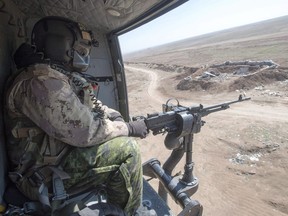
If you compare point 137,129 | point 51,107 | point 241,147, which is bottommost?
point 241,147

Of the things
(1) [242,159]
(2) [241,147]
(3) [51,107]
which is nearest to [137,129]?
(3) [51,107]

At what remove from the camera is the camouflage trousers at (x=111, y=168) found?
90.5 inches

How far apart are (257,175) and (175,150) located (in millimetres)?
2943

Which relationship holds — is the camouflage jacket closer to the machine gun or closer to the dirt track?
the machine gun

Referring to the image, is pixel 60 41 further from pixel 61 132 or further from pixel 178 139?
pixel 178 139

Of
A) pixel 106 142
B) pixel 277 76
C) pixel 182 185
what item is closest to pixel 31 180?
pixel 106 142

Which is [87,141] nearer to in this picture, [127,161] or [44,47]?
[127,161]

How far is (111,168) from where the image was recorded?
2.35 meters

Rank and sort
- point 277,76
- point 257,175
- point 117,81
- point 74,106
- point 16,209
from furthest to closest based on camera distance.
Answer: point 277,76
point 257,175
point 117,81
point 74,106
point 16,209

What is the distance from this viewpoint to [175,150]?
410cm

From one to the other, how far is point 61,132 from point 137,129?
0.84m

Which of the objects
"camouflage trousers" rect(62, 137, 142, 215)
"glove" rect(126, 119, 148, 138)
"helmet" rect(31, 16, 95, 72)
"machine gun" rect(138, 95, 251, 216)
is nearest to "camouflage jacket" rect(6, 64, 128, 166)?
"camouflage trousers" rect(62, 137, 142, 215)

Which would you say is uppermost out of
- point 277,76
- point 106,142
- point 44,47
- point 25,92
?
point 44,47

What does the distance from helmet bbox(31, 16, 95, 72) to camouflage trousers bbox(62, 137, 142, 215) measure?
0.74 metres
